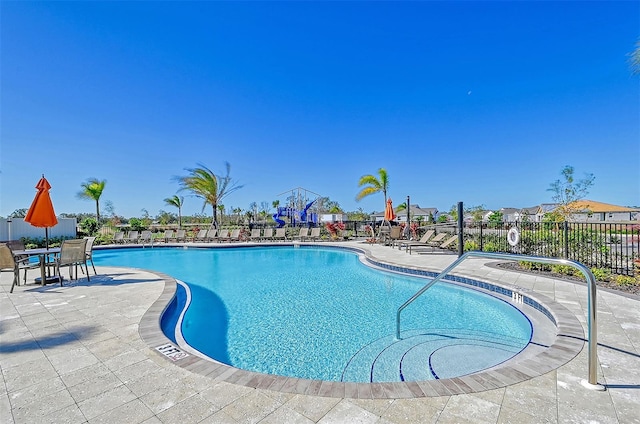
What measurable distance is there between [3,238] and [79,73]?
460 inches

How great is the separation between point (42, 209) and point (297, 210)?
15450 millimetres

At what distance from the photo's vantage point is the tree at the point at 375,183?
20156mm

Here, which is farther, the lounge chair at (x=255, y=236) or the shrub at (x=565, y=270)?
the lounge chair at (x=255, y=236)

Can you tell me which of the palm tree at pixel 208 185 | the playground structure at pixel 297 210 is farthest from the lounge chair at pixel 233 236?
the playground structure at pixel 297 210

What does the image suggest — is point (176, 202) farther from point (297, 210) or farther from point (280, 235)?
point (280, 235)

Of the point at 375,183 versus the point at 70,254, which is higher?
the point at 375,183

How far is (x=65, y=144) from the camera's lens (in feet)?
53.2

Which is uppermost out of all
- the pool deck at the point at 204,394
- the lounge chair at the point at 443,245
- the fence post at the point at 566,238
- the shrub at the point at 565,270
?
the fence post at the point at 566,238

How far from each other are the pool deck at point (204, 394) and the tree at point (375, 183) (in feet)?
56.6

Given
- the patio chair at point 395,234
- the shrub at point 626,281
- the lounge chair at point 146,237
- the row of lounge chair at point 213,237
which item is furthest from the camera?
the lounge chair at point 146,237

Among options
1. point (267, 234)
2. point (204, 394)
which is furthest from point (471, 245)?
point (267, 234)

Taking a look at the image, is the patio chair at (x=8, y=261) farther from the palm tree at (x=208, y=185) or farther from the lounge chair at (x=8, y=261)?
the palm tree at (x=208, y=185)

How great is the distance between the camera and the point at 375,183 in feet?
66.7

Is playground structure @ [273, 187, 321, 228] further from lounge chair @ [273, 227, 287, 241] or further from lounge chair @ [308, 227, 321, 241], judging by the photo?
lounge chair @ [308, 227, 321, 241]
